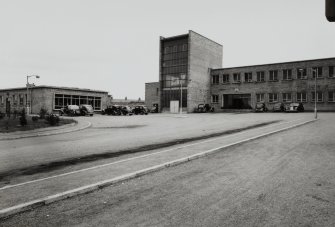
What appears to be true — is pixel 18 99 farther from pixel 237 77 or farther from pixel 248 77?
pixel 248 77

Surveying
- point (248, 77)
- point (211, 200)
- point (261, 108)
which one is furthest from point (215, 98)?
point (211, 200)

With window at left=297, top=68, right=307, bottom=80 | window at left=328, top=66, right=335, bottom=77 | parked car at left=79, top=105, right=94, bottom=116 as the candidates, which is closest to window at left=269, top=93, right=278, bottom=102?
window at left=297, top=68, right=307, bottom=80

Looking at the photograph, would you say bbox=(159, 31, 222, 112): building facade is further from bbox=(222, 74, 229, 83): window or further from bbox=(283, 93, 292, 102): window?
bbox=(283, 93, 292, 102): window

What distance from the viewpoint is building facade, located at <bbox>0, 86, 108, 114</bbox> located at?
5231 cm

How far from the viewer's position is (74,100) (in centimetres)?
5784

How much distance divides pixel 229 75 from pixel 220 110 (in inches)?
295

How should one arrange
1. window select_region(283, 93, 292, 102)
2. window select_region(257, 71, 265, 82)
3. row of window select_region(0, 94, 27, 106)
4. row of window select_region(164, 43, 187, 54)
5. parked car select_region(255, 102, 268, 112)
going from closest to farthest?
parked car select_region(255, 102, 268, 112)
window select_region(283, 93, 292, 102)
window select_region(257, 71, 265, 82)
row of window select_region(0, 94, 27, 106)
row of window select_region(164, 43, 187, 54)

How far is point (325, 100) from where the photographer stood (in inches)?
1911

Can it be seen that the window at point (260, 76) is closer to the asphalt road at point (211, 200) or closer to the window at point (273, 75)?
the window at point (273, 75)

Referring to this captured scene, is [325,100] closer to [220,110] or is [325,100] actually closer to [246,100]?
[246,100]

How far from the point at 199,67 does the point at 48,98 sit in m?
29.5

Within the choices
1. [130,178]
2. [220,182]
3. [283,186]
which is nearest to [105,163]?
[130,178]

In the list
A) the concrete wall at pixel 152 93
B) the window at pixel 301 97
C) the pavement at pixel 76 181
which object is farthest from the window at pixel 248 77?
the pavement at pixel 76 181

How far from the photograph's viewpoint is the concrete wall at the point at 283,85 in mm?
48719
